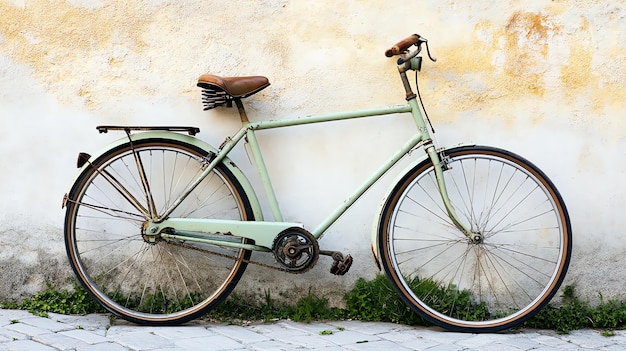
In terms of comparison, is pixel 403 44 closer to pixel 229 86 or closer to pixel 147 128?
pixel 229 86

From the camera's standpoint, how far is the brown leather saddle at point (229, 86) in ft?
14.3

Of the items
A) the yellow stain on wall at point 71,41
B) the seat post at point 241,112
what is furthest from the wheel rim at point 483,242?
the yellow stain on wall at point 71,41

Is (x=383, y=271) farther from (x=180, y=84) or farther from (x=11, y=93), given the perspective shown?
(x=11, y=93)

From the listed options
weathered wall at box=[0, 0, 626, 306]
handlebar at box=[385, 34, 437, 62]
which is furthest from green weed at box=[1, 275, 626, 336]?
handlebar at box=[385, 34, 437, 62]

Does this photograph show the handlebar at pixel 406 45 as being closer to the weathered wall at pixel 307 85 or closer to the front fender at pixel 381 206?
the weathered wall at pixel 307 85

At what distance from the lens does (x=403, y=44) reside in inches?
175

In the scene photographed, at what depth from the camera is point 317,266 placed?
488cm

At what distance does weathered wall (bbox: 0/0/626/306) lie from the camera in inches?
187

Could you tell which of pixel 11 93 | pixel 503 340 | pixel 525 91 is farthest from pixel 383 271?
pixel 11 93

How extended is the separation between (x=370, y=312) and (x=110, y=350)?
1692 millimetres

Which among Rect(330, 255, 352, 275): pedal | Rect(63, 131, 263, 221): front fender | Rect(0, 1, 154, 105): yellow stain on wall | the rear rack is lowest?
Rect(330, 255, 352, 275): pedal

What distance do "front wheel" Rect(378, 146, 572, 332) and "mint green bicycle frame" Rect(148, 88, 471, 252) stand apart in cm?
33

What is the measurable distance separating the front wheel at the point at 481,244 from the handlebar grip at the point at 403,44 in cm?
84

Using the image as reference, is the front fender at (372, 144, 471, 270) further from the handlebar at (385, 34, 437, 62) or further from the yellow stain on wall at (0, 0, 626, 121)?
the handlebar at (385, 34, 437, 62)
